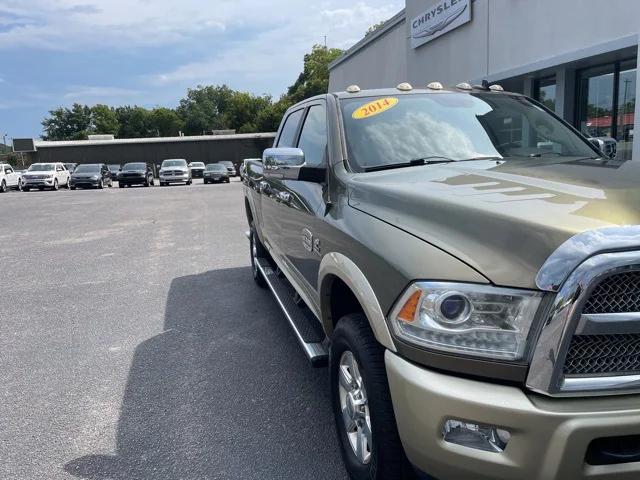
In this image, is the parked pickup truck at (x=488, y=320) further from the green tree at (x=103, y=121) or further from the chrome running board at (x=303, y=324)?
the green tree at (x=103, y=121)

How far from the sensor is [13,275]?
7828mm

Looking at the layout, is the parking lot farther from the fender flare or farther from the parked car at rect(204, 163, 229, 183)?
the parked car at rect(204, 163, 229, 183)

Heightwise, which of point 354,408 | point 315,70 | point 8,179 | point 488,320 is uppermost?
point 315,70

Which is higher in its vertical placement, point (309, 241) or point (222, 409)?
point (309, 241)

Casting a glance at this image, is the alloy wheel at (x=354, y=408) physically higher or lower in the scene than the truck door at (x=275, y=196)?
lower

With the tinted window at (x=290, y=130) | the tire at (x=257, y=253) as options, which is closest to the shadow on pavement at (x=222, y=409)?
the tire at (x=257, y=253)

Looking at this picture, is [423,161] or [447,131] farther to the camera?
[447,131]

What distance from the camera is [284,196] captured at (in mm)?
4246

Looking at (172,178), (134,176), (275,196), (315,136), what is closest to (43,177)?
(134,176)

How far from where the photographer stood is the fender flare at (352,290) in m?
2.20

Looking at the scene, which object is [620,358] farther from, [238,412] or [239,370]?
[239,370]

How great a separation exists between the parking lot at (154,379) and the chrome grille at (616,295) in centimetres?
167

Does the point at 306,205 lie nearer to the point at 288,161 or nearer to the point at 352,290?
the point at 288,161

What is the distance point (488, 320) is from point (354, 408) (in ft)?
3.23
